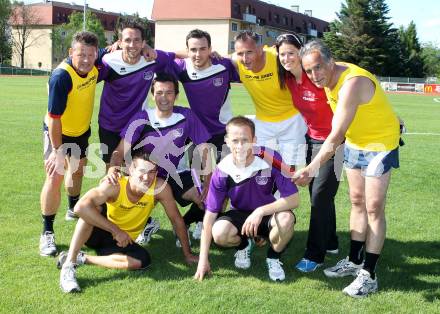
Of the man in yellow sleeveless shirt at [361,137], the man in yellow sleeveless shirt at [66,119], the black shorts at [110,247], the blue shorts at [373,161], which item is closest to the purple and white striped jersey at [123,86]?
the man in yellow sleeveless shirt at [66,119]

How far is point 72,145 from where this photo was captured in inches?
208

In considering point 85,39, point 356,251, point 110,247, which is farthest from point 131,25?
point 356,251

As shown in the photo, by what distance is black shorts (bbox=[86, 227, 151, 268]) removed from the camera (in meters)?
4.50

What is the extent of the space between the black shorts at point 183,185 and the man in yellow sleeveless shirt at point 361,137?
5.10 feet

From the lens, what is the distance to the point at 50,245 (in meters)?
4.85

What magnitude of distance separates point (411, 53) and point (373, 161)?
71.7 m

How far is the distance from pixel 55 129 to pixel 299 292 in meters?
2.65

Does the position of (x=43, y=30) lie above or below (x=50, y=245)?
above

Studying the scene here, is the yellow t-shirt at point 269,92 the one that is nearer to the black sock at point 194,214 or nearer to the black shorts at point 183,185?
the black shorts at point 183,185

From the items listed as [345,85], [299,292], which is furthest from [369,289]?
[345,85]

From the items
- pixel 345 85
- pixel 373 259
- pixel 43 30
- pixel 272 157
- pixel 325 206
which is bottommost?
pixel 373 259

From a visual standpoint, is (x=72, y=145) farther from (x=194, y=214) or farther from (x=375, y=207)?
(x=375, y=207)

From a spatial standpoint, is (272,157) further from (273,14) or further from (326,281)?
(273,14)

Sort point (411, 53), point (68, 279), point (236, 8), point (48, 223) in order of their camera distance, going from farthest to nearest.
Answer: point (236, 8) → point (411, 53) → point (48, 223) → point (68, 279)
